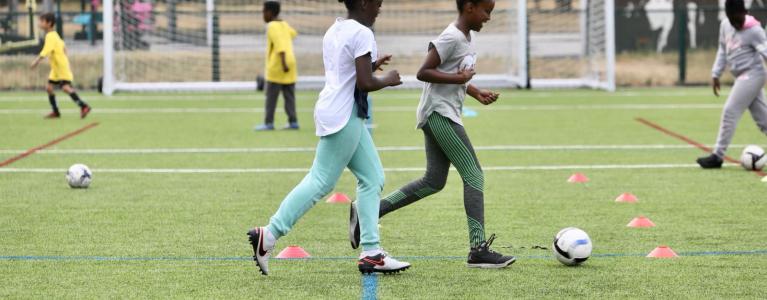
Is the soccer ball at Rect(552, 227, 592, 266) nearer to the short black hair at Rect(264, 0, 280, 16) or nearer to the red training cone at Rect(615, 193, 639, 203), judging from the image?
the red training cone at Rect(615, 193, 639, 203)

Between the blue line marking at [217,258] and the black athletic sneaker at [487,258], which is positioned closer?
the black athletic sneaker at [487,258]

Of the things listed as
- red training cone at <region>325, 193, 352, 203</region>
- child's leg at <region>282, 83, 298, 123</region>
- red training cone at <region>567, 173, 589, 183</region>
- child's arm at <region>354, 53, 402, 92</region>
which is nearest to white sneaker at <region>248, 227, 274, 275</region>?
child's arm at <region>354, 53, 402, 92</region>

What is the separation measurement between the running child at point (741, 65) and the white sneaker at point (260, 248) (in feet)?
23.5

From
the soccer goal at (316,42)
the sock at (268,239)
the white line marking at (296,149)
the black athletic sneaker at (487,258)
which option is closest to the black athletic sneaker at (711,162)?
the white line marking at (296,149)

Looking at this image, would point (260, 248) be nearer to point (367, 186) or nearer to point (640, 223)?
point (367, 186)

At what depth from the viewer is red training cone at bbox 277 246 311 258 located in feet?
28.3

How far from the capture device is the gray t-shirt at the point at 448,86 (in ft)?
27.0

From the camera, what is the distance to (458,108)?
8.40m

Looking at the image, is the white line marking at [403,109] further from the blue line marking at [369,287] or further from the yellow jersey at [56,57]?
the blue line marking at [369,287]

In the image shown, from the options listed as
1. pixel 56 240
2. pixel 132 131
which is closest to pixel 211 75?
pixel 132 131

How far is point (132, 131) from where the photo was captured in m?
19.2

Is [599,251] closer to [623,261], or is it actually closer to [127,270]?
[623,261]

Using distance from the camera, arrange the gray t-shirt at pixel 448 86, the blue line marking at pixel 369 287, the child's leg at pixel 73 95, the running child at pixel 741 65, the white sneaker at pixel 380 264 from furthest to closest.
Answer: the child's leg at pixel 73 95 < the running child at pixel 741 65 < the gray t-shirt at pixel 448 86 < the white sneaker at pixel 380 264 < the blue line marking at pixel 369 287

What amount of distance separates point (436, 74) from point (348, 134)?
747mm
